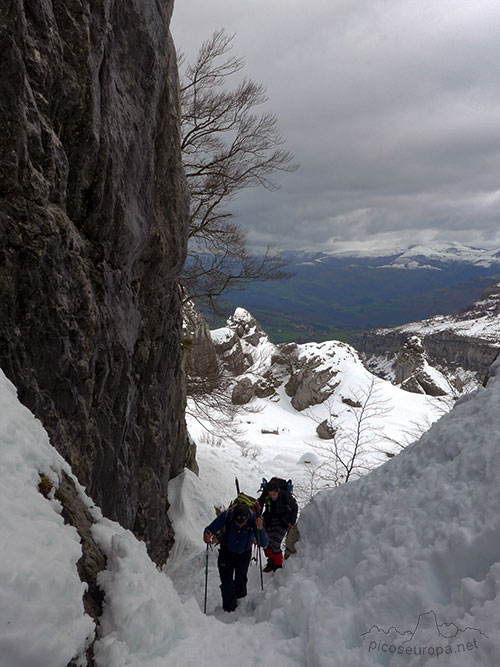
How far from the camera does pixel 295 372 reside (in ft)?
149

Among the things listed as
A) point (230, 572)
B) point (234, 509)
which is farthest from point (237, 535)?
point (230, 572)

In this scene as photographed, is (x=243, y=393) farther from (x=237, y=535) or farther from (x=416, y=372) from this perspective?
(x=237, y=535)

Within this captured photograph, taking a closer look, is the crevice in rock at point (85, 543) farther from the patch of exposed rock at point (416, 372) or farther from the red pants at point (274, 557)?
the patch of exposed rock at point (416, 372)

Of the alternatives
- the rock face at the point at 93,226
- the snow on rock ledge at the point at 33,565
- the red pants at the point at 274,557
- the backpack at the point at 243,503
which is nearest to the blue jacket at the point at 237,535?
the backpack at the point at 243,503

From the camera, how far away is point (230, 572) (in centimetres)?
564

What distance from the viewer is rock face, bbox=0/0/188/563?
4016mm

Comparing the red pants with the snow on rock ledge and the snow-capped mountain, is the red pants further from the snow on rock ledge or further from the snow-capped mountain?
the snow-capped mountain

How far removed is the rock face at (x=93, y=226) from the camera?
158 inches

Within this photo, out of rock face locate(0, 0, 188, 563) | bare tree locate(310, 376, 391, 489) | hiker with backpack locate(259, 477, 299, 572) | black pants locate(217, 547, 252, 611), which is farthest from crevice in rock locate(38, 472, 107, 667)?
bare tree locate(310, 376, 391, 489)

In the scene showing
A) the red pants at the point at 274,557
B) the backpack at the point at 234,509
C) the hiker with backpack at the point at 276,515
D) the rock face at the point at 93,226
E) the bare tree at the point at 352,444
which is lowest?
the bare tree at the point at 352,444

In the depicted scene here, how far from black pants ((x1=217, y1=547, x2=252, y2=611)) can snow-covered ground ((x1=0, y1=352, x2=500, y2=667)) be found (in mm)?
186

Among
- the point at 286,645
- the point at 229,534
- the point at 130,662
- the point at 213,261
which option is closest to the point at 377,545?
the point at 286,645

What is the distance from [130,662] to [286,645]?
6.17 ft

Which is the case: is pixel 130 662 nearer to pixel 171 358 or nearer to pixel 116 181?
pixel 116 181
